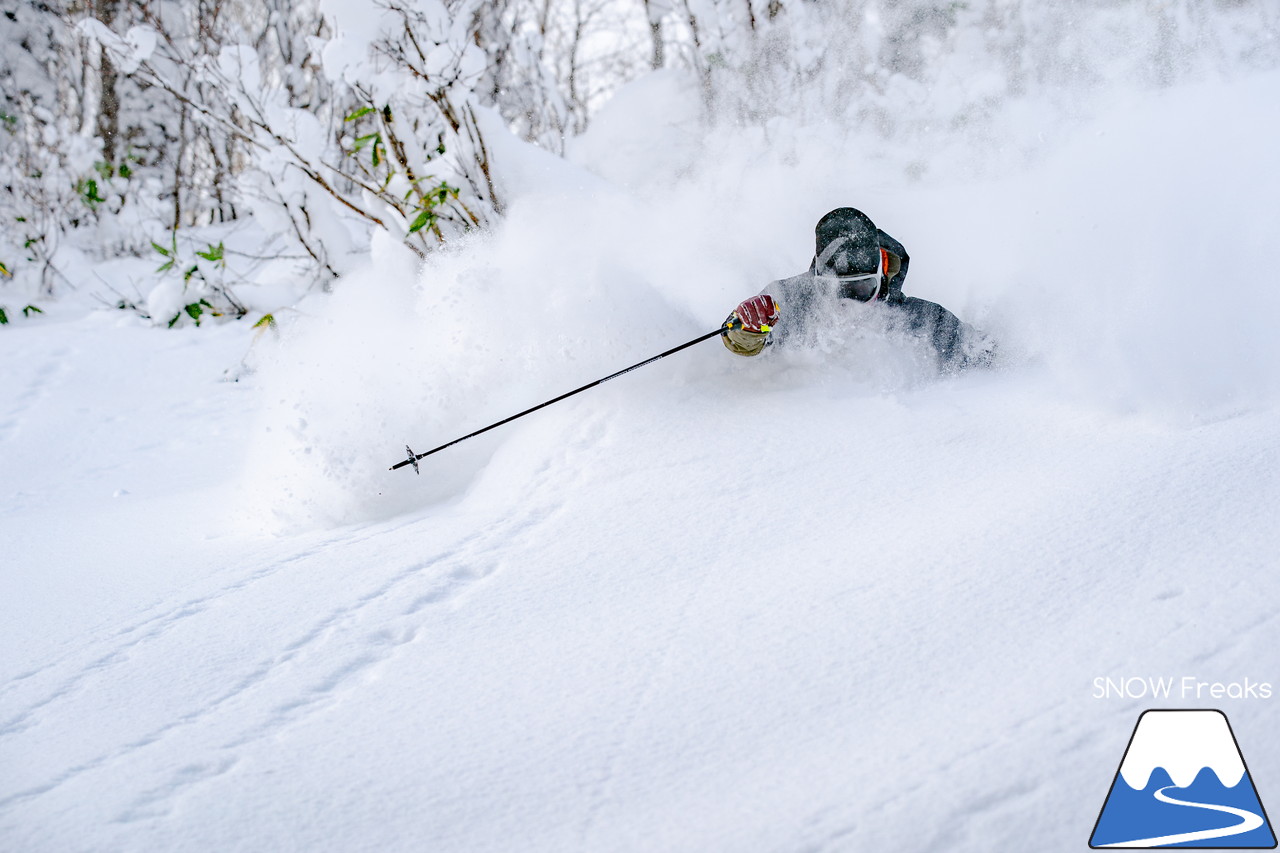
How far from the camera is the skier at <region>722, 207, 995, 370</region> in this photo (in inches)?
104

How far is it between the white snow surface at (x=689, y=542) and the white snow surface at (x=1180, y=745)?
32mm

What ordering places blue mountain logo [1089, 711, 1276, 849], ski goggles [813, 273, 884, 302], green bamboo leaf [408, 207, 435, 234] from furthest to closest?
green bamboo leaf [408, 207, 435, 234] < ski goggles [813, 273, 884, 302] < blue mountain logo [1089, 711, 1276, 849]

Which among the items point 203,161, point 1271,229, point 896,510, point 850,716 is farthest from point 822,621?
point 203,161

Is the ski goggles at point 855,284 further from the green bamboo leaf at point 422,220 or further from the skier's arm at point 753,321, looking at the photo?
the green bamboo leaf at point 422,220

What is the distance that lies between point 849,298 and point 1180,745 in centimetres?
179

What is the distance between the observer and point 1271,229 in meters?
2.55

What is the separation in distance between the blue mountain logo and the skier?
1607 mm

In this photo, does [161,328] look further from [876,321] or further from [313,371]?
[876,321]

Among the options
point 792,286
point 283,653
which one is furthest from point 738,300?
point 283,653

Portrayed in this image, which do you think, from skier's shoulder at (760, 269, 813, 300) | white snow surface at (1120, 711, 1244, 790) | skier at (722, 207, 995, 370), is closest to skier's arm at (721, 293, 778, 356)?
skier at (722, 207, 995, 370)

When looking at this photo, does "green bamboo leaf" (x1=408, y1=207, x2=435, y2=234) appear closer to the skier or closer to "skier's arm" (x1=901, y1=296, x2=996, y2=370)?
the skier

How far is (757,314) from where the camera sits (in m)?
2.58

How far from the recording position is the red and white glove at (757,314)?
8.45 ft

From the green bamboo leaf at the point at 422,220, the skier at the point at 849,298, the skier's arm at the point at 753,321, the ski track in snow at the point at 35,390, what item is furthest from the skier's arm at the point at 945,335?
the ski track in snow at the point at 35,390
